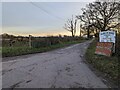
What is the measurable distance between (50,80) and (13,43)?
60.6 ft

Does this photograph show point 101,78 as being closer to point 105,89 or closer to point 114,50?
point 105,89

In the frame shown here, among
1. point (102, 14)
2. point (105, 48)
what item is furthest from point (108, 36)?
point (102, 14)

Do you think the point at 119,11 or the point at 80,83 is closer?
the point at 80,83

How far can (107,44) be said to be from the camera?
16.9 m

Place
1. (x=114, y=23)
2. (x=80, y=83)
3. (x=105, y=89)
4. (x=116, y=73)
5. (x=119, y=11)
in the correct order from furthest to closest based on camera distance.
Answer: (x=114, y=23), (x=119, y=11), (x=116, y=73), (x=80, y=83), (x=105, y=89)

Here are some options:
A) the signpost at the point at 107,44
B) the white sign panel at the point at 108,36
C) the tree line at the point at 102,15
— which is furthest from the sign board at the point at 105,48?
the tree line at the point at 102,15

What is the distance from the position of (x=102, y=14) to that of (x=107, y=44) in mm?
37482

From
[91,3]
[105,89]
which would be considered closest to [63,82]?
[105,89]

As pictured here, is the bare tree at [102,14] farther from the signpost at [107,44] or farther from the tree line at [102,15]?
the signpost at [107,44]

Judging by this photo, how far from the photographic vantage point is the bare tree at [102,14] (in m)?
50.9

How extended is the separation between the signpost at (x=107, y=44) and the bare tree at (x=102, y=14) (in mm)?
33282

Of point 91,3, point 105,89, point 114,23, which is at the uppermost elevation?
point 91,3

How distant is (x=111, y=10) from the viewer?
50781 millimetres

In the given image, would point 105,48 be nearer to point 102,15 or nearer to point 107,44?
point 107,44
